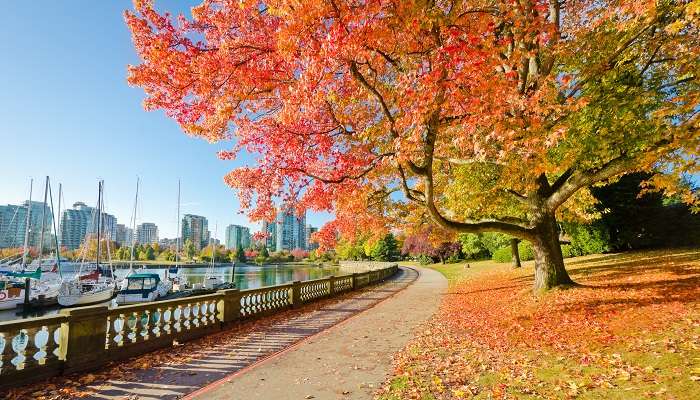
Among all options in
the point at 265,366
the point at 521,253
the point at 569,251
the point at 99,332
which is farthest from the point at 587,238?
the point at 99,332

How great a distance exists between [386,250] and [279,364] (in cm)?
9023

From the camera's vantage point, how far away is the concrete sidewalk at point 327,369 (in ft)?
20.9

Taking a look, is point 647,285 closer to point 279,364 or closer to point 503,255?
point 279,364

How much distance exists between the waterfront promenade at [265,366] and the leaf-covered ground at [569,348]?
0.82 metres

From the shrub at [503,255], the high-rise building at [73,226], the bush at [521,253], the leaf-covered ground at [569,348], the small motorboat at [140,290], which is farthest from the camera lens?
the high-rise building at [73,226]

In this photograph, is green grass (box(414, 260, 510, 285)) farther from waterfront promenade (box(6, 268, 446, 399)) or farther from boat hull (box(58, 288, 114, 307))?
boat hull (box(58, 288, 114, 307))

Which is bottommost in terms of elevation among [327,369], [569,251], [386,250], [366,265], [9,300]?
[366,265]

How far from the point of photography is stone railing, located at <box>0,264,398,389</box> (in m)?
6.80

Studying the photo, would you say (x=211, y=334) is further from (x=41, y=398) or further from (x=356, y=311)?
(x=356, y=311)

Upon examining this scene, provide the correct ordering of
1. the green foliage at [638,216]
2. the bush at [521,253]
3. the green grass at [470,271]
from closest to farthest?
the green foliage at [638,216] → the green grass at [470,271] → the bush at [521,253]

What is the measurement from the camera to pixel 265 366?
25.9 ft

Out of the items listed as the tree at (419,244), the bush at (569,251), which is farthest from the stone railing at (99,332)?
the tree at (419,244)

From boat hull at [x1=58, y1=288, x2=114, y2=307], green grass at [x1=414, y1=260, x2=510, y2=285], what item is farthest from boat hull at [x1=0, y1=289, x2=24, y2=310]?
green grass at [x1=414, y1=260, x2=510, y2=285]

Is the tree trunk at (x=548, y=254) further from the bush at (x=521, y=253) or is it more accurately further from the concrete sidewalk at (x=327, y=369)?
the bush at (x=521, y=253)
